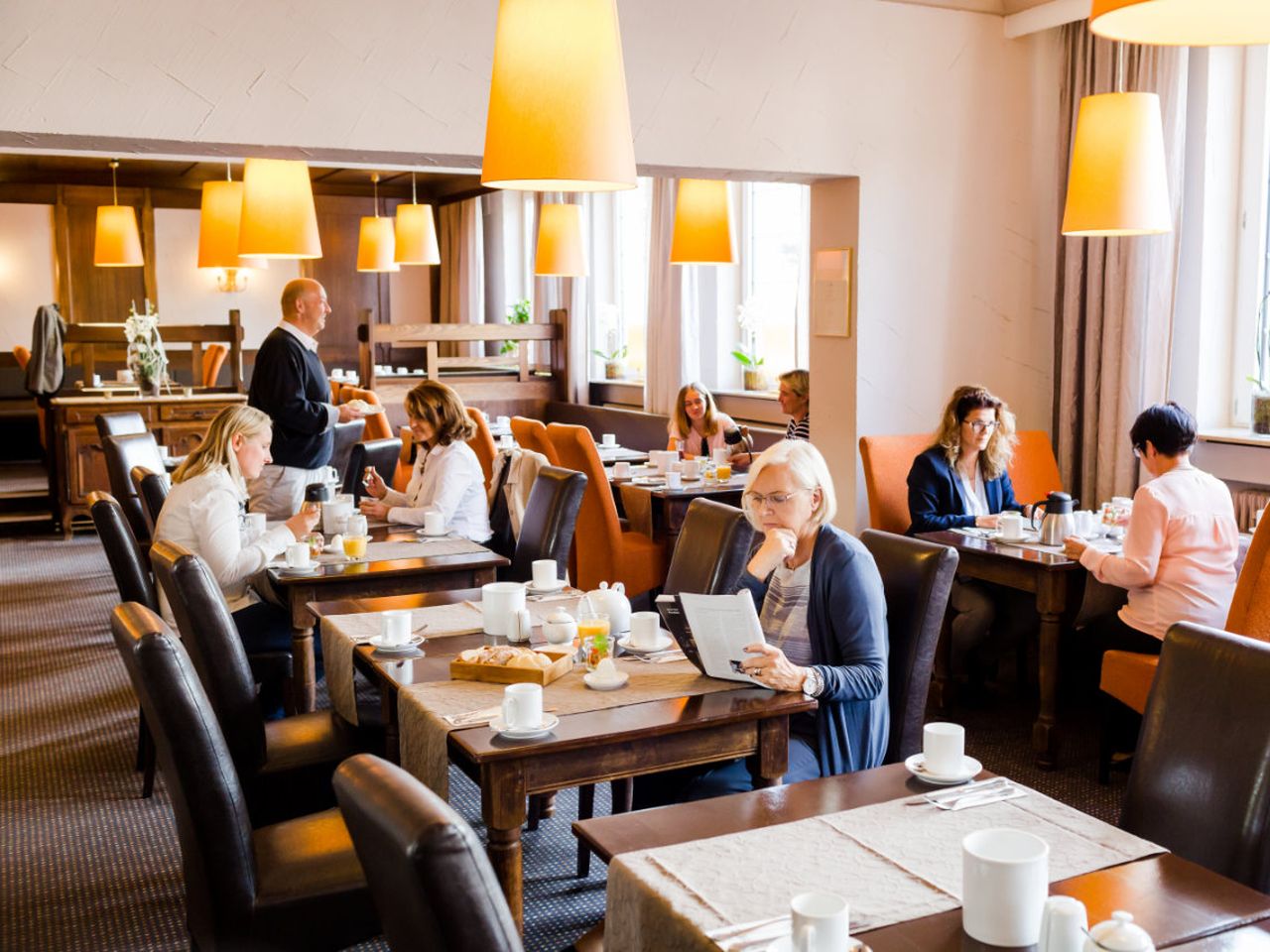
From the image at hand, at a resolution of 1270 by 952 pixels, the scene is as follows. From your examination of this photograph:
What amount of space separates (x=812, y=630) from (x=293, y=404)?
3.16m

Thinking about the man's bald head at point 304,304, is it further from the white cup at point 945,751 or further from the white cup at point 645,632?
the white cup at point 945,751

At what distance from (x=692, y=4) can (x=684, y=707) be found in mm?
3457

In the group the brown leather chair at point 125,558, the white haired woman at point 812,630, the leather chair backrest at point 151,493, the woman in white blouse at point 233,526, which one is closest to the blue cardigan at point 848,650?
the white haired woman at point 812,630

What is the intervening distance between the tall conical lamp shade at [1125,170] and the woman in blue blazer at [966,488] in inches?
31.5

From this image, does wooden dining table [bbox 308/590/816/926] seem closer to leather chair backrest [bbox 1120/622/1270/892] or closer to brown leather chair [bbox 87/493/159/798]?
leather chair backrest [bbox 1120/622/1270/892]

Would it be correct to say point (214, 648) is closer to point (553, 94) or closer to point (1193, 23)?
point (553, 94)

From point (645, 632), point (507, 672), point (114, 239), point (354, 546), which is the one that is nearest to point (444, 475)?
point (354, 546)

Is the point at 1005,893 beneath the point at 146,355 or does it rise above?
beneath

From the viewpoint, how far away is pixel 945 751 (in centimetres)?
205

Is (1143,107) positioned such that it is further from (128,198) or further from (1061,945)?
(128,198)

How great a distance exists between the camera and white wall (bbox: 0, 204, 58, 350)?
1227 centimetres

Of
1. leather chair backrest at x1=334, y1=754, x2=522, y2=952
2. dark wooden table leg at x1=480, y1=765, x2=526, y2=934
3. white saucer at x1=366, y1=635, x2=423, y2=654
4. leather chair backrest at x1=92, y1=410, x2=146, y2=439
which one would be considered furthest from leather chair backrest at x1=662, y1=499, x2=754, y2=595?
leather chair backrest at x1=92, y1=410, x2=146, y2=439

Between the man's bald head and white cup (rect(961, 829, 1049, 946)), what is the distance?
4191mm

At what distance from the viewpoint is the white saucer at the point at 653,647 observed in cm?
275
